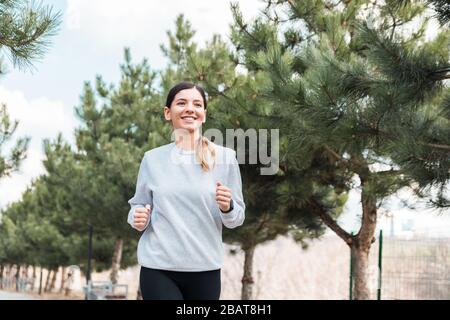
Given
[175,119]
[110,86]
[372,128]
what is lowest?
[175,119]

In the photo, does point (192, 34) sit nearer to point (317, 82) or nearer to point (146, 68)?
point (146, 68)

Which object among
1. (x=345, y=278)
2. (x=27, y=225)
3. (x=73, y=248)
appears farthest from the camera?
(x=27, y=225)

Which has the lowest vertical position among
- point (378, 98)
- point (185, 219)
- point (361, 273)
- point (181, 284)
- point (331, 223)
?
point (361, 273)

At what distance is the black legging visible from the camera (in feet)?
6.48

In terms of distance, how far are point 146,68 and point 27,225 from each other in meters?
8.39

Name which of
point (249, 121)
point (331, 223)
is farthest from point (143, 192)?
point (331, 223)

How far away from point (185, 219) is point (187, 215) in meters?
0.01

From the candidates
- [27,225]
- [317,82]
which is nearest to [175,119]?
[317,82]

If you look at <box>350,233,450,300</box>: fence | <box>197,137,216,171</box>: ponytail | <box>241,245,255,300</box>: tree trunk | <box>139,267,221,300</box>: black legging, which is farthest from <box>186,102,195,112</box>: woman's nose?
<box>241,245,255,300</box>: tree trunk

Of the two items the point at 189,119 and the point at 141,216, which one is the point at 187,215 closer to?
the point at 141,216

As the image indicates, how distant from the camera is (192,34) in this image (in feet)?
42.6

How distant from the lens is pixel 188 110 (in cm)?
210

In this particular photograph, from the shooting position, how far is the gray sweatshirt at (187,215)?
1.99m

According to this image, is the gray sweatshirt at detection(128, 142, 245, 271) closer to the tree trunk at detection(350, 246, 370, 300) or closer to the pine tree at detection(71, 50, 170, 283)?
the tree trunk at detection(350, 246, 370, 300)
